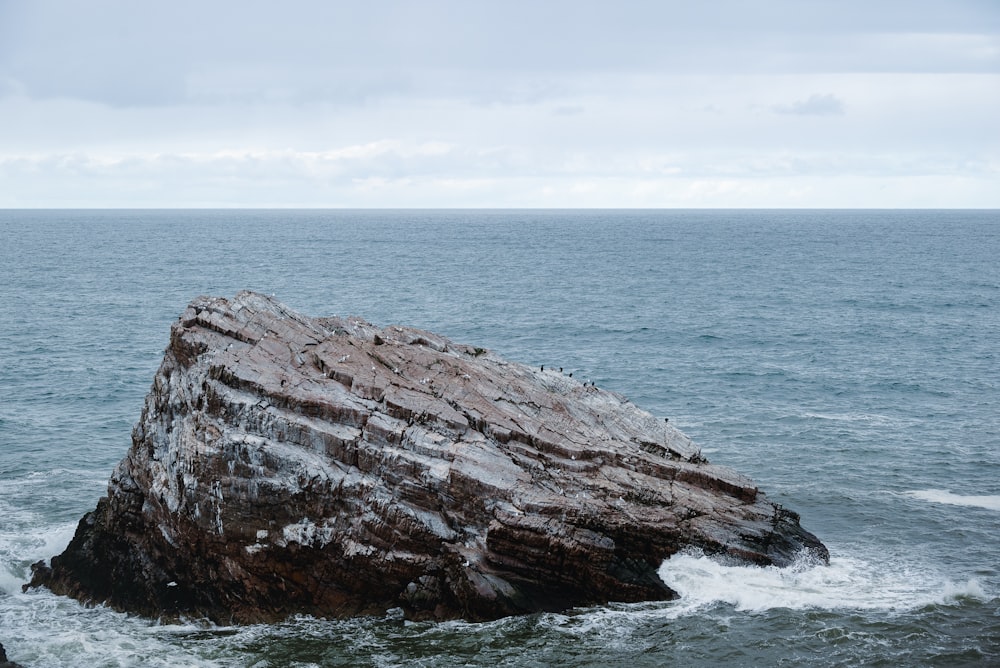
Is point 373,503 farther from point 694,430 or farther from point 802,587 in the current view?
point 694,430

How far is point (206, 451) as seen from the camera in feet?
108

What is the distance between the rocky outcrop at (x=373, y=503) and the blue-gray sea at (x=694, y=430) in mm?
1071

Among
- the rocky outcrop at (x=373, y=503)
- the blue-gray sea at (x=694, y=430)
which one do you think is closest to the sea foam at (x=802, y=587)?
the blue-gray sea at (x=694, y=430)

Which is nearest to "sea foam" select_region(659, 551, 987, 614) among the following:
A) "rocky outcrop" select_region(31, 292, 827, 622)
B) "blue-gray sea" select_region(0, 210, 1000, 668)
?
"blue-gray sea" select_region(0, 210, 1000, 668)

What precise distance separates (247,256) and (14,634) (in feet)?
A: 457

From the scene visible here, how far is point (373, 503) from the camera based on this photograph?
32062mm

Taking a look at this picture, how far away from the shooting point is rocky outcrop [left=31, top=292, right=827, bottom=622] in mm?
31750

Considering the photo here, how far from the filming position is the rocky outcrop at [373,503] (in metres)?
31.8

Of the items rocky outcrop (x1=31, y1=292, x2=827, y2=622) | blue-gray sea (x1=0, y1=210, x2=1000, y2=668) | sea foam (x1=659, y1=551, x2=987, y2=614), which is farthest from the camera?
rocky outcrop (x1=31, y1=292, x2=827, y2=622)

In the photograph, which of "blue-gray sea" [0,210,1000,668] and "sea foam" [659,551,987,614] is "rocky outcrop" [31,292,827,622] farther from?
"blue-gray sea" [0,210,1000,668]

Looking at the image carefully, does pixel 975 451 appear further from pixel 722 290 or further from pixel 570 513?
pixel 722 290

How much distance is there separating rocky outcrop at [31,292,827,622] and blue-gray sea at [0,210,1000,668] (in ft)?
3.51

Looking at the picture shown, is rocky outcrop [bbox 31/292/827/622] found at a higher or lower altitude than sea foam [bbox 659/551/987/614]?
higher

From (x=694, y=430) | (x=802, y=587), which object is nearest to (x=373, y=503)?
→ (x=802, y=587)
